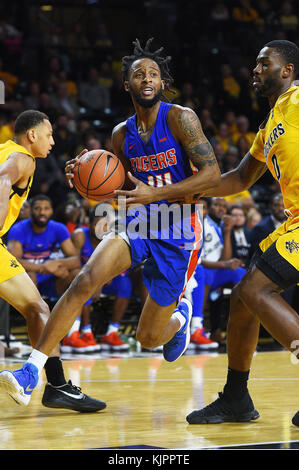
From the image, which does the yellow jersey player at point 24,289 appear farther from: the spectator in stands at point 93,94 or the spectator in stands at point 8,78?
the spectator in stands at point 93,94

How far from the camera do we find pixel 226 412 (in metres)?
4.59

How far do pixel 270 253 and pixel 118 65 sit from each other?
39.7 ft

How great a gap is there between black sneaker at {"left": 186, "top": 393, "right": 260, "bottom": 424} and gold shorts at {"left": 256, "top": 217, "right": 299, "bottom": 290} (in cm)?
87

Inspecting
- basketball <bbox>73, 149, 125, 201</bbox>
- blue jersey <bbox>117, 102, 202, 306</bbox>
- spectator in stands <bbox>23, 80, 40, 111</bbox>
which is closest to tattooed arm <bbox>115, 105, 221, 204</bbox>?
blue jersey <bbox>117, 102, 202, 306</bbox>

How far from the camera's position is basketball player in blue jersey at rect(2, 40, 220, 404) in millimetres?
4566

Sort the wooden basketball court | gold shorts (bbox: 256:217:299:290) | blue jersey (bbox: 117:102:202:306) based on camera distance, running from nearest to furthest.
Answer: the wooden basketball court
gold shorts (bbox: 256:217:299:290)
blue jersey (bbox: 117:102:202:306)

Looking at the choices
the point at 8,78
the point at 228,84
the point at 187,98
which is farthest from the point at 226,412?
the point at 228,84

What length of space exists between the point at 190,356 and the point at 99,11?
11.3 meters

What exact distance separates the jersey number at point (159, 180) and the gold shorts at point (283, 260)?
987 millimetres

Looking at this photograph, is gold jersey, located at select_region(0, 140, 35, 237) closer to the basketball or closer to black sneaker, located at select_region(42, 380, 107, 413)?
the basketball

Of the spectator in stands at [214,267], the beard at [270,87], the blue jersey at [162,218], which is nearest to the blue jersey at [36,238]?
the spectator in stands at [214,267]

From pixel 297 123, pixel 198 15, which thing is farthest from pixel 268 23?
pixel 297 123

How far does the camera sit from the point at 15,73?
45.6ft

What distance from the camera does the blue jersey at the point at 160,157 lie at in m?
4.90
